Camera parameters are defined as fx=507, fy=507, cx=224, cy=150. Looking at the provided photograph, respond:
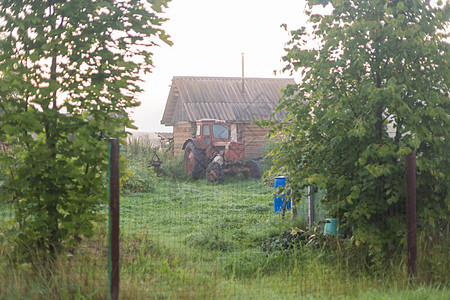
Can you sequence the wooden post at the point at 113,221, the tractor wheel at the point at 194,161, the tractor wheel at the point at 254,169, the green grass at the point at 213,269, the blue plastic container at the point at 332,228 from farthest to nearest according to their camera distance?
the tractor wheel at the point at 194,161 < the tractor wheel at the point at 254,169 < the blue plastic container at the point at 332,228 < the green grass at the point at 213,269 < the wooden post at the point at 113,221

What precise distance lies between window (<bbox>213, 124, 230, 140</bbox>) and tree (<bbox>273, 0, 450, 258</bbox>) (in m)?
12.4

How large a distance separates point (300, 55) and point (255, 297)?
3.10 meters

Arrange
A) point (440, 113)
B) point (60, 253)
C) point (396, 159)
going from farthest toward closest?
point (396, 159) < point (440, 113) < point (60, 253)

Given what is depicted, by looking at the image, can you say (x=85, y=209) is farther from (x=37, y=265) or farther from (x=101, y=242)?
(x=101, y=242)

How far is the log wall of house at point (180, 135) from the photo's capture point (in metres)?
24.4

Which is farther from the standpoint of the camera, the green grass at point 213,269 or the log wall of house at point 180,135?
the log wall of house at point 180,135

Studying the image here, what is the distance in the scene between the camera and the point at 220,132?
1891cm

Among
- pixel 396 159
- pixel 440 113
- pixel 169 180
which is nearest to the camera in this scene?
pixel 440 113

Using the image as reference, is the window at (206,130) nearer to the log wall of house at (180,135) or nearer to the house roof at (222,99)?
the house roof at (222,99)

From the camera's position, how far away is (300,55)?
20.6 feet

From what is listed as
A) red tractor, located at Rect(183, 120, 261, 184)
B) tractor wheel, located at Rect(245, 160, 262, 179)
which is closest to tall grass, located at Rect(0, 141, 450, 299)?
red tractor, located at Rect(183, 120, 261, 184)

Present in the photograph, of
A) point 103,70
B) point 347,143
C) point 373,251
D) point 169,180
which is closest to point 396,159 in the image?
point 347,143

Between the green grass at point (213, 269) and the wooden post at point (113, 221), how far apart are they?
0.53 ft

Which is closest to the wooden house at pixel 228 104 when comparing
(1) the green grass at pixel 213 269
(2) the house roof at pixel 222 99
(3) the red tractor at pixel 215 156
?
(2) the house roof at pixel 222 99
